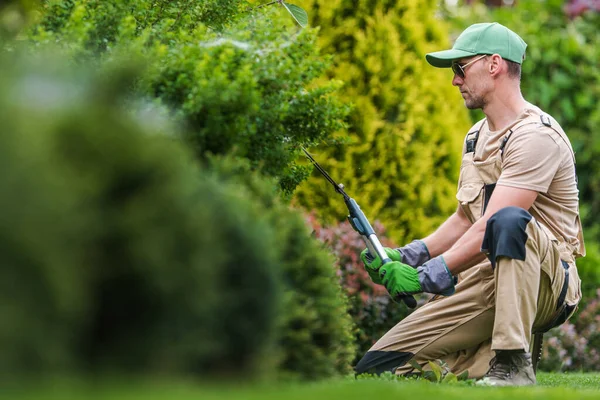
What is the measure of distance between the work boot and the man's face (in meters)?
1.39

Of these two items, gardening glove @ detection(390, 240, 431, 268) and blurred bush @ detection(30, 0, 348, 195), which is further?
gardening glove @ detection(390, 240, 431, 268)

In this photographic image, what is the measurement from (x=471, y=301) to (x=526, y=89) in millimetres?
4922

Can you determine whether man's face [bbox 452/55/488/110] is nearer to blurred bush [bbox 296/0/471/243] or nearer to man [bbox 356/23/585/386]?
man [bbox 356/23/585/386]

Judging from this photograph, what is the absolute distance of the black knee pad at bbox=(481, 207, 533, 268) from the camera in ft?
13.4

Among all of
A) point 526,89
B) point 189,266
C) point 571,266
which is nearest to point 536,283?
point 571,266

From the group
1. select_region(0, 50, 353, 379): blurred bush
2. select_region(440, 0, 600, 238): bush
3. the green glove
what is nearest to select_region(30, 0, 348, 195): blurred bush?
the green glove

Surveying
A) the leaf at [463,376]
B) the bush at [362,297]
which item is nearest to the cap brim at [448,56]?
the bush at [362,297]

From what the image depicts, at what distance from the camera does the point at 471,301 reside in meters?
4.77

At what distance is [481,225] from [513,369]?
703 mm

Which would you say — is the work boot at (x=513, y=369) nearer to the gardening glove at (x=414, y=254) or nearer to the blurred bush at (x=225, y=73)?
the gardening glove at (x=414, y=254)

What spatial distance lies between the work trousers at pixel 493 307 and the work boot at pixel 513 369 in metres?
0.06

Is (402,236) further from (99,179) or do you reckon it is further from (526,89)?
(99,179)

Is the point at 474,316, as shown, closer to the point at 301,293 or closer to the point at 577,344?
the point at 301,293

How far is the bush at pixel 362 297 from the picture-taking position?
19.1 ft
